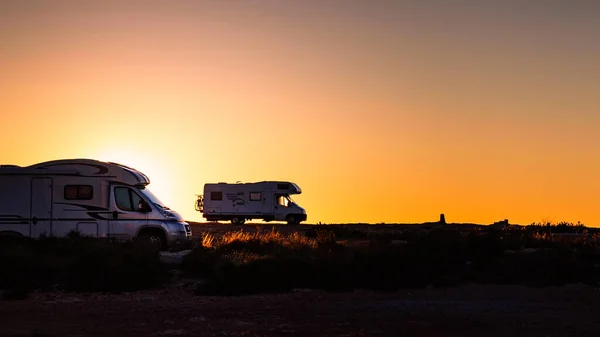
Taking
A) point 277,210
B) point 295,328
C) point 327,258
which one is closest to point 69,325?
point 295,328

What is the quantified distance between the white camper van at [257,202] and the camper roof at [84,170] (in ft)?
88.3

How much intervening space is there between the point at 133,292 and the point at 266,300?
3239 mm

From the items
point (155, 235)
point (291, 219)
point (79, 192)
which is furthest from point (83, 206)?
point (291, 219)

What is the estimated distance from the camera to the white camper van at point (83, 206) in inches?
1081

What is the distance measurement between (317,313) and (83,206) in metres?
14.5

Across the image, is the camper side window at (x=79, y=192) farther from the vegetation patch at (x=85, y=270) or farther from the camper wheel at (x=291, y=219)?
the camper wheel at (x=291, y=219)

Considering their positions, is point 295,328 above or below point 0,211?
below

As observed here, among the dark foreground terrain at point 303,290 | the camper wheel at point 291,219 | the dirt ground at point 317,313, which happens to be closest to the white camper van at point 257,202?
the camper wheel at point 291,219

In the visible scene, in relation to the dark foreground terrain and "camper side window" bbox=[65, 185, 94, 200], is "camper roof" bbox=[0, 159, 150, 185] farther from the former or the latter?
the dark foreground terrain

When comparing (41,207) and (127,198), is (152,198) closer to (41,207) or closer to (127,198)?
(127,198)

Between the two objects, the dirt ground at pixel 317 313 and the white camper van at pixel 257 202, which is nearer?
the dirt ground at pixel 317 313

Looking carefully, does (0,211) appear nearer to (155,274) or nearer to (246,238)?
(246,238)

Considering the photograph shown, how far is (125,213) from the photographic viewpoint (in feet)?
90.2

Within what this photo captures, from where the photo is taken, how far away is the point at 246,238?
2820 cm
